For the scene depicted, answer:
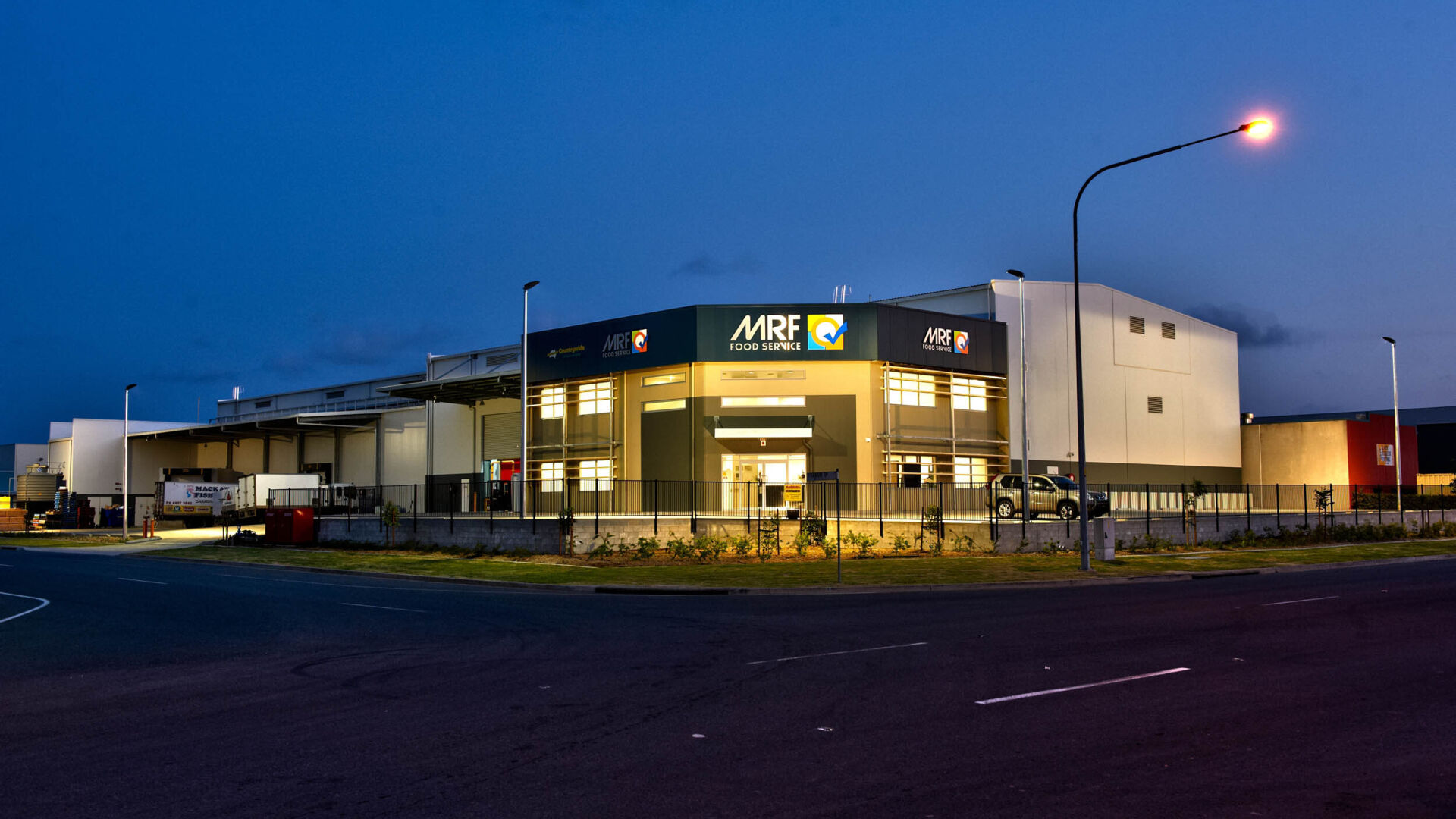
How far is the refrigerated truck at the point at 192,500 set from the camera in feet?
197

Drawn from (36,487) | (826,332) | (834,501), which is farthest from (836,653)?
(36,487)

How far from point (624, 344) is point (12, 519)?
1840 inches

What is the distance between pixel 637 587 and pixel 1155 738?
15569 mm

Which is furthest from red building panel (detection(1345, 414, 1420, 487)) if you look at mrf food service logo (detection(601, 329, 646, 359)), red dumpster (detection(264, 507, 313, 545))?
red dumpster (detection(264, 507, 313, 545))

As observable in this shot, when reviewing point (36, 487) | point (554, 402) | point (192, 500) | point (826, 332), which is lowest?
point (192, 500)

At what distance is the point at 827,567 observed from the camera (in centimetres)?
2692

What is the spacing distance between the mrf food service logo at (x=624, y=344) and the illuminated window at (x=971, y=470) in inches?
A: 616

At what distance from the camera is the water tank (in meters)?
74.3

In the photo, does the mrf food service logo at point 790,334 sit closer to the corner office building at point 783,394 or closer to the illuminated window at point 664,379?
the corner office building at point 783,394

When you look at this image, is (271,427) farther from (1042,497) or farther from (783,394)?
(1042,497)

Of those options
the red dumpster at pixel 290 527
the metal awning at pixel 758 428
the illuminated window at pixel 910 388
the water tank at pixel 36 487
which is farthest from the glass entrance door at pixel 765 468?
the water tank at pixel 36 487

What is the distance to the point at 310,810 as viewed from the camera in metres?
6.05

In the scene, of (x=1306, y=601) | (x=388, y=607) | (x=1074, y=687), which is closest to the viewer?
(x=1074, y=687)

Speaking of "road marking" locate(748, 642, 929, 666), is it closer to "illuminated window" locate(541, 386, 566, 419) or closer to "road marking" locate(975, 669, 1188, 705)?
"road marking" locate(975, 669, 1188, 705)
